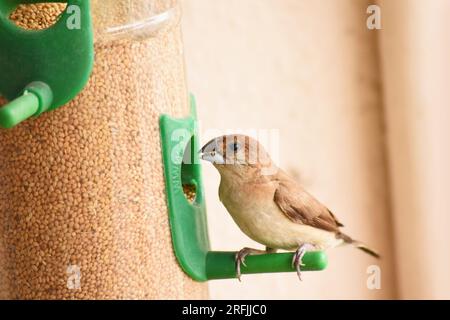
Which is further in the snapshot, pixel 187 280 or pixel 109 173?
pixel 187 280

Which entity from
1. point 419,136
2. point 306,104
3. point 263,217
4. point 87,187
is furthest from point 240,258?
point 419,136

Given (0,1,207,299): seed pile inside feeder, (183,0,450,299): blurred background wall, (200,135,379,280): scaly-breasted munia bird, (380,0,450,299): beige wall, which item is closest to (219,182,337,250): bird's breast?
(200,135,379,280): scaly-breasted munia bird

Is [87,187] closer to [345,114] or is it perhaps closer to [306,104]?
[306,104]

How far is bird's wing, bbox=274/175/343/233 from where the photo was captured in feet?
5.97

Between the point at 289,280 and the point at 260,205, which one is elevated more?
the point at 260,205

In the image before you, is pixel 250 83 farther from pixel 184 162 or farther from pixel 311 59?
pixel 184 162

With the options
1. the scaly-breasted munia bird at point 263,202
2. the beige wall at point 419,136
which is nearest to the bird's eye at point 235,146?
the scaly-breasted munia bird at point 263,202

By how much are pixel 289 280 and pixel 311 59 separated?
0.55m

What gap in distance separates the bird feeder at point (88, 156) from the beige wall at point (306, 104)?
1.51 feet

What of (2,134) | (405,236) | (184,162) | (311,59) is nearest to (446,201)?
(405,236)

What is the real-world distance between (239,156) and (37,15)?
1.53 feet

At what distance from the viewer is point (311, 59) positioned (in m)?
2.35

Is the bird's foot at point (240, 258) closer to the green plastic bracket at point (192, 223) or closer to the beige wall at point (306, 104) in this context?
the green plastic bracket at point (192, 223)

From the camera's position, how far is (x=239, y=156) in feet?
5.92
